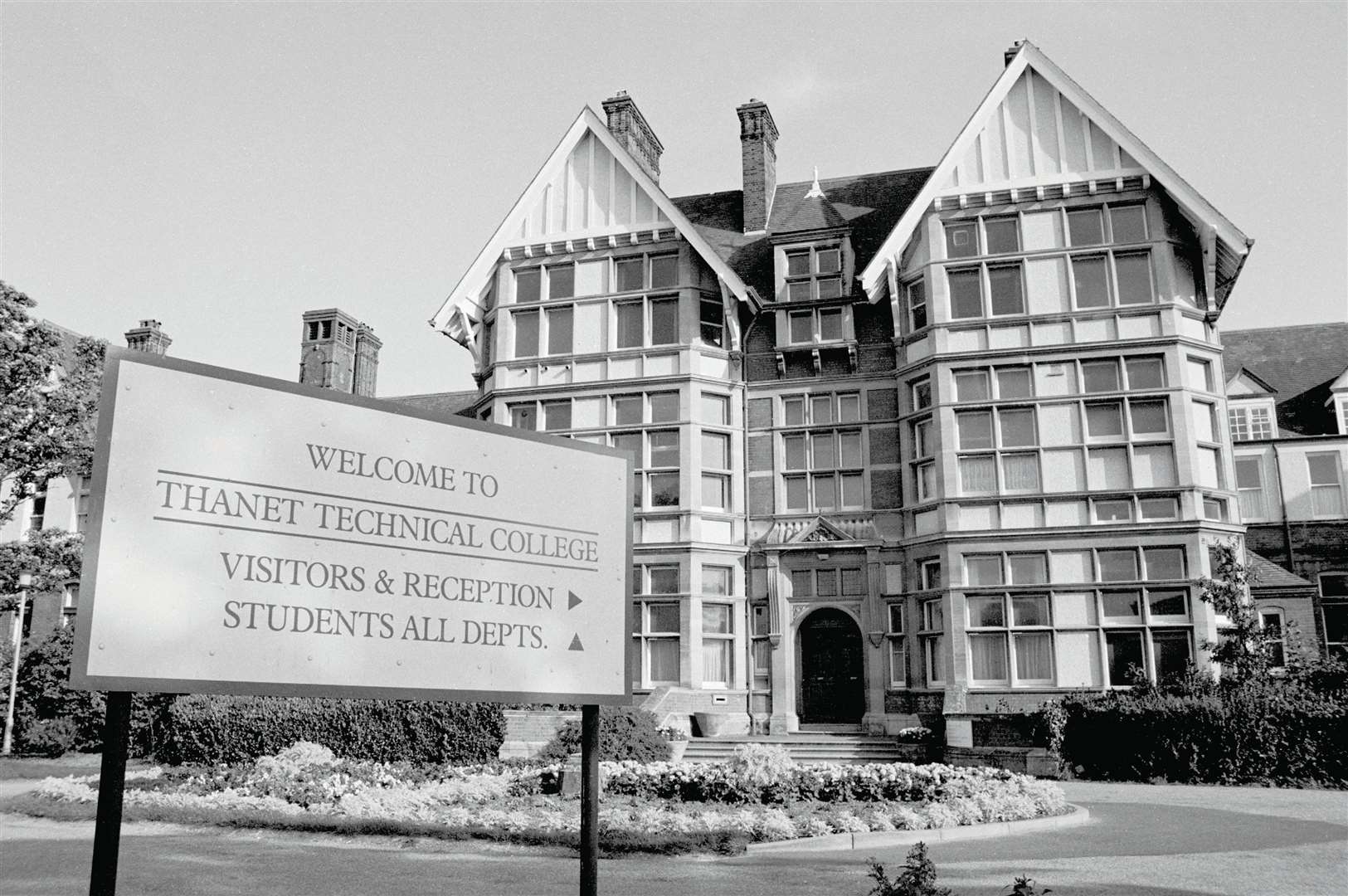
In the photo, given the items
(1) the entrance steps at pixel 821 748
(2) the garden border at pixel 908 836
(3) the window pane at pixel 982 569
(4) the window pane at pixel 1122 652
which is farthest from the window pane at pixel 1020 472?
(2) the garden border at pixel 908 836

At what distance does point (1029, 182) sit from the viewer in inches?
953

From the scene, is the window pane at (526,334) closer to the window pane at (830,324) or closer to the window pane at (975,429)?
the window pane at (830,324)

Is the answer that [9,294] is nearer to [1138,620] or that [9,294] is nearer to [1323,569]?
[1138,620]

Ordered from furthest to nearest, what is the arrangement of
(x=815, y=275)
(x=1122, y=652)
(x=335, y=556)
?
(x=815, y=275), (x=1122, y=652), (x=335, y=556)

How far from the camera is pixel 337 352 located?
112 ft

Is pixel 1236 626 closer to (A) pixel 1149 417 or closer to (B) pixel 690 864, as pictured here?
(A) pixel 1149 417

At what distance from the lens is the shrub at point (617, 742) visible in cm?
1816

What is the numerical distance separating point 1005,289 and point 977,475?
4.28 m

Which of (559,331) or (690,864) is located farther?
(559,331)

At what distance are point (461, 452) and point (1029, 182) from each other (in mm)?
21451

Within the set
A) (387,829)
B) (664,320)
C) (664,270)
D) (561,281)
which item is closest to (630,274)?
(664,270)

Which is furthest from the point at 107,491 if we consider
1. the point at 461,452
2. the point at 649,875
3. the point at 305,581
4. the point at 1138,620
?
the point at 1138,620

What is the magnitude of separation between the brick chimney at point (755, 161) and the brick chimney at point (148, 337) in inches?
762

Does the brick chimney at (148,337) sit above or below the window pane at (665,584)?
above
